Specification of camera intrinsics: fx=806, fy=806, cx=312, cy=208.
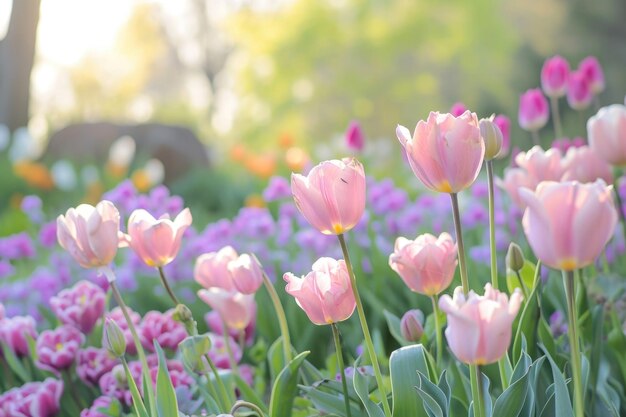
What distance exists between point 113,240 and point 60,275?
193 cm

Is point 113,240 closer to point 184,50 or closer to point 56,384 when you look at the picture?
point 56,384

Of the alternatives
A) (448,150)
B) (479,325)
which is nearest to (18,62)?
(448,150)

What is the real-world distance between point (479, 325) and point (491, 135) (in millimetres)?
352

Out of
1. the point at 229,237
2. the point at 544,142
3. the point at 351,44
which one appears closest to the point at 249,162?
the point at 229,237

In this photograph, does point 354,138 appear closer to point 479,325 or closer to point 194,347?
point 194,347

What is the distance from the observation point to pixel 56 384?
168 cm

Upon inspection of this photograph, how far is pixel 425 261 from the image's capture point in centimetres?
119

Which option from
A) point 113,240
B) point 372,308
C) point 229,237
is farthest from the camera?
point 229,237

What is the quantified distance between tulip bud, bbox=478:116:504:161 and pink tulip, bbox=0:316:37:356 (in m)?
1.17

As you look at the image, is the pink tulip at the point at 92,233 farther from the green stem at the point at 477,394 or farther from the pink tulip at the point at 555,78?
the pink tulip at the point at 555,78

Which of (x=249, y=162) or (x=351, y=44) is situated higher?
(x=351, y=44)

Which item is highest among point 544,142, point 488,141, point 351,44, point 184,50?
point 184,50

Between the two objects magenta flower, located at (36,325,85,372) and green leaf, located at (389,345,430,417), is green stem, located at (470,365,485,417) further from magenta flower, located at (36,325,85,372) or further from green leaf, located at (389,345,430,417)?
magenta flower, located at (36,325,85,372)

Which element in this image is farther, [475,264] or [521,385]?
[475,264]
